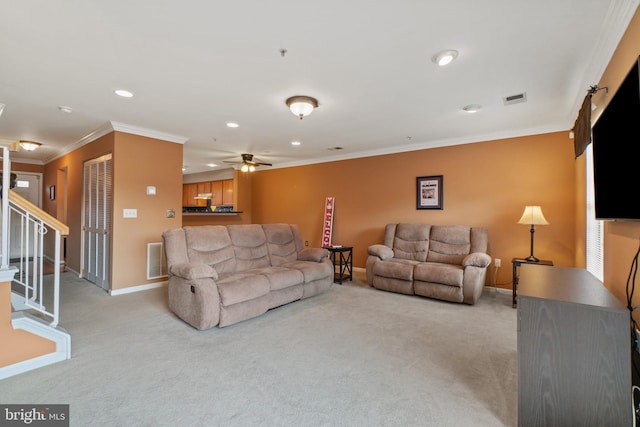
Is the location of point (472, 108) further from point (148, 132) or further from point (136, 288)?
point (136, 288)

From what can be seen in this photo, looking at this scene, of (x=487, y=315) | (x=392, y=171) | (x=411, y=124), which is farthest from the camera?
(x=392, y=171)

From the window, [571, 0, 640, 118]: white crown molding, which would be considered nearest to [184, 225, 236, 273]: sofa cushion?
the window

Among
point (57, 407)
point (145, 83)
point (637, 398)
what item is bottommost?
point (57, 407)

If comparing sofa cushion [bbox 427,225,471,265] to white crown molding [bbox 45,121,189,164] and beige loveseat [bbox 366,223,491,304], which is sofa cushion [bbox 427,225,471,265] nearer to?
beige loveseat [bbox 366,223,491,304]

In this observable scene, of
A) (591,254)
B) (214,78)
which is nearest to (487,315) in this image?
(591,254)

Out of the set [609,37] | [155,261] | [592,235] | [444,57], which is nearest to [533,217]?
[592,235]

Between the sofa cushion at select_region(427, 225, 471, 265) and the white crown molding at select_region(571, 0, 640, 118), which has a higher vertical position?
the white crown molding at select_region(571, 0, 640, 118)

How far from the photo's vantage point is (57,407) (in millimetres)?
1771

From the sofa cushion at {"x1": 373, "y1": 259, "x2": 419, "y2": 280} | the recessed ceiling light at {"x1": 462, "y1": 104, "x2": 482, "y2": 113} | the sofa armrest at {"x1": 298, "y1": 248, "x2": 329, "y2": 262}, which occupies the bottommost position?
the sofa cushion at {"x1": 373, "y1": 259, "x2": 419, "y2": 280}

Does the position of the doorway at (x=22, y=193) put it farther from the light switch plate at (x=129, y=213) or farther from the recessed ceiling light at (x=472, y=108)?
the recessed ceiling light at (x=472, y=108)

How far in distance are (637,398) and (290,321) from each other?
2.60 meters

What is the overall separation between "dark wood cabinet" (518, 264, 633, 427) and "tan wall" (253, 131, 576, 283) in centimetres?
293

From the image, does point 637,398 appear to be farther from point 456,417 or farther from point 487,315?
point 487,315

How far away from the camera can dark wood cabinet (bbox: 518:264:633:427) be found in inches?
53.4
